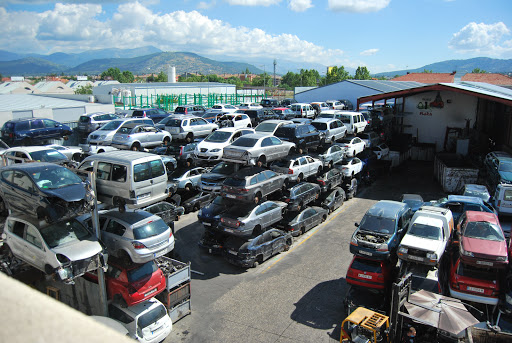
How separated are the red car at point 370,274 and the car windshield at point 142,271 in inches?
238

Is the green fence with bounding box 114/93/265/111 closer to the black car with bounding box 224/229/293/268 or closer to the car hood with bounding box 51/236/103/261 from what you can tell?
the black car with bounding box 224/229/293/268

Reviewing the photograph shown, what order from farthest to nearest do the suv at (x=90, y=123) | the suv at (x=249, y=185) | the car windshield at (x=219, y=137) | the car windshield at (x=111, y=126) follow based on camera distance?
the suv at (x=90, y=123) < the car windshield at (x=111, y=126) < the car windshield at (x=219, y=137) < the suv at (x=249, y=185)

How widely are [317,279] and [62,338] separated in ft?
46.6

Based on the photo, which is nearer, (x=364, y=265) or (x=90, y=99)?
(x=364, y=265)

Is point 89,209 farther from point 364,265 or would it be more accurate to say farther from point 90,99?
point 90,99

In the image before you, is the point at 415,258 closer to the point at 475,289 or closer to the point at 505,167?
the point at 475,289

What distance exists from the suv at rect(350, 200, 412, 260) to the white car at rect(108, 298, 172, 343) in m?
6.23

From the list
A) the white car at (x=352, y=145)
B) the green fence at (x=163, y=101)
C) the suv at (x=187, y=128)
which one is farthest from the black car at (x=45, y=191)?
the green fence at (x=163, y=101)

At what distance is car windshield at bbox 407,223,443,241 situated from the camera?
517 inches

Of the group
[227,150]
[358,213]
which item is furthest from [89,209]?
[358,213]

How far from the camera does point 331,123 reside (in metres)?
23.0

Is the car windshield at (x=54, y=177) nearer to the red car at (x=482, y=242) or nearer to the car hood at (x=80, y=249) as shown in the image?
the car hood at (x=80, y=249)

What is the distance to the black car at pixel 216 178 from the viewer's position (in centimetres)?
1884

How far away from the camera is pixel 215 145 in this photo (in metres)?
21.2
